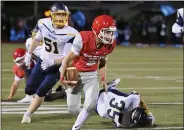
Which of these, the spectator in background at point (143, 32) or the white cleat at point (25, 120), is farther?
the spectator in background at point (143, 32)

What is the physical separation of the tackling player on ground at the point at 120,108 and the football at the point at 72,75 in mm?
459

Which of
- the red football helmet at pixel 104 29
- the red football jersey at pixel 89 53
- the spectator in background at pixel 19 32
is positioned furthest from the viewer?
the spectator in background at pixel 19 32

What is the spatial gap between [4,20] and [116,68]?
49.1 ft

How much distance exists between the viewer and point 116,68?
51.9 ft

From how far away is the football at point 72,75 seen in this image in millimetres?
6523

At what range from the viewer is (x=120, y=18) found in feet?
108

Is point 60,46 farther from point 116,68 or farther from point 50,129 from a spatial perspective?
point 116,68

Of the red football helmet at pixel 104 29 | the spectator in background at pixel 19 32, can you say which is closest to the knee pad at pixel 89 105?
the red football helmet at pixel 104 29

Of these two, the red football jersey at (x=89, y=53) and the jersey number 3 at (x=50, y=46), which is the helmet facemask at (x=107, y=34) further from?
the jersey number 3 at (x=50, y=46)

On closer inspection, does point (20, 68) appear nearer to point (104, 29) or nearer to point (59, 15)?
point (59, 15)

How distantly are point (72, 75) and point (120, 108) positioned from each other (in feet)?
2.73

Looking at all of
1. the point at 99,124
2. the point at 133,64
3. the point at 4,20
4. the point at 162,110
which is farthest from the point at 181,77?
the point at 4,20

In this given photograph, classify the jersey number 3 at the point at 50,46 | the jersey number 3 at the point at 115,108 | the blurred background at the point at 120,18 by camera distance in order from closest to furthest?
the jersey number 3 at the point at 115,108 → the jersey number 3 at the point at 50,46 → the blurred background at the point at 120,18

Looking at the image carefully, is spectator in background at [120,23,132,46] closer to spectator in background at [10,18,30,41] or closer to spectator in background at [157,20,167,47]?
spectator in background at [157,20,167,47]
